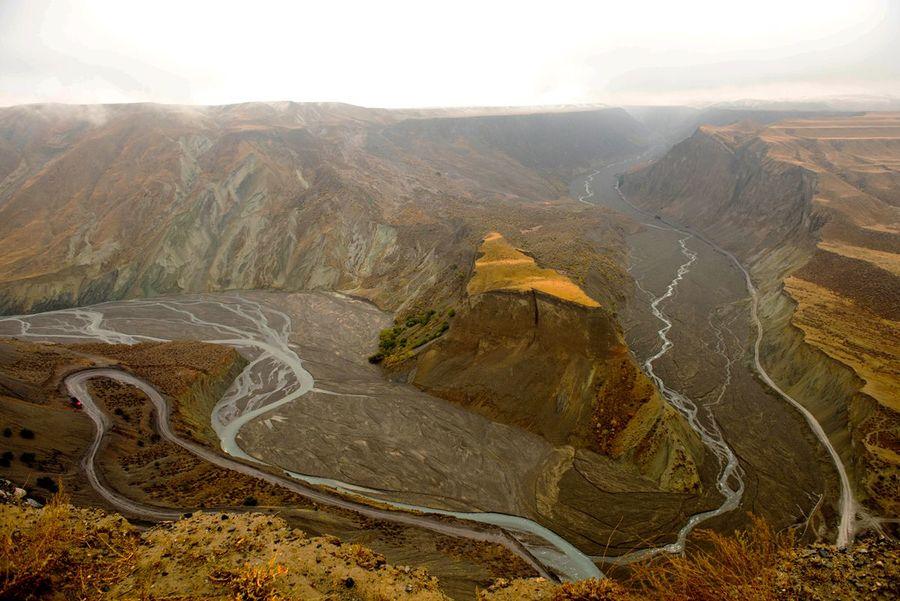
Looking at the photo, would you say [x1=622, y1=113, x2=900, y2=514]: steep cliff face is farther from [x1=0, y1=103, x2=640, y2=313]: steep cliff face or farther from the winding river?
[x1=0, y1=103, x2=640, y2=313]: steep cliff face

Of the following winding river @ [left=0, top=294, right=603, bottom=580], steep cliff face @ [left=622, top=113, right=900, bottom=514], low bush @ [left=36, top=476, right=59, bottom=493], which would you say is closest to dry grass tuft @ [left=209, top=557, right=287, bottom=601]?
winding river @ [left=0, top=294, right=603, bottom=580]

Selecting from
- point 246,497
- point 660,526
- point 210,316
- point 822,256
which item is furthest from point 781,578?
point 210,316

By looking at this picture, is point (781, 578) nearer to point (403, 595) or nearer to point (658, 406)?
point (403, 595)

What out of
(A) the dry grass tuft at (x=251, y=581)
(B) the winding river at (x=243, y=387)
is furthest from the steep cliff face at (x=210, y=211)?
(A) the dry grass tuft at (x=251, y=581)

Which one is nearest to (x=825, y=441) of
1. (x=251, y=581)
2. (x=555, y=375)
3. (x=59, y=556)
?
(x=555, y=375)

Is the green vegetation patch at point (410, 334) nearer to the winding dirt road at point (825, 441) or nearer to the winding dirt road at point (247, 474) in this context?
the winding dirt road at point (247, 474)

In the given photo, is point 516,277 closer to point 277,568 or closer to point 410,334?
point 410,334
